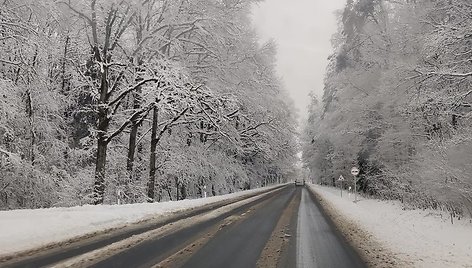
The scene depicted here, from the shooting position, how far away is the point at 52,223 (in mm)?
10703

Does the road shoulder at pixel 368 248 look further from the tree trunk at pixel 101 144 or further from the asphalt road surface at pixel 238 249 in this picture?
the tree trunk at pixel 101 144

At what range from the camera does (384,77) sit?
23.3 metres

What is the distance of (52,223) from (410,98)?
13.1 m

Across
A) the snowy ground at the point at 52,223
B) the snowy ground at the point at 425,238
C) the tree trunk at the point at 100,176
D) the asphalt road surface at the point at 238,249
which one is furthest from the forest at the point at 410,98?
the tree trunk at the point at 100,176

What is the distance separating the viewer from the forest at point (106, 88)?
50.2 feet

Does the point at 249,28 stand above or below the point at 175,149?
above

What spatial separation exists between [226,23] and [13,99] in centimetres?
1143

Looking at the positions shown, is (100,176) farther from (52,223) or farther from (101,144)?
(52,223)

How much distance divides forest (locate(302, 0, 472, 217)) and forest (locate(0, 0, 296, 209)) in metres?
7.67

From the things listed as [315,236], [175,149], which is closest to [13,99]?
[315,236]

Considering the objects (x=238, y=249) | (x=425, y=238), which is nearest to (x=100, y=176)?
(x=238, y=249)

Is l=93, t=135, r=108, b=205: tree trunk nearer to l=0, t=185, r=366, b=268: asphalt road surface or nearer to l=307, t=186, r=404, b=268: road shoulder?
l=0, t=185, r=366, b=268: asphalt road surface

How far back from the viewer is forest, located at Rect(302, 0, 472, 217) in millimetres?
13008

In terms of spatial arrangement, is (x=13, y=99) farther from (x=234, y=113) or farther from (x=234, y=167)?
(x=234, y=167)
